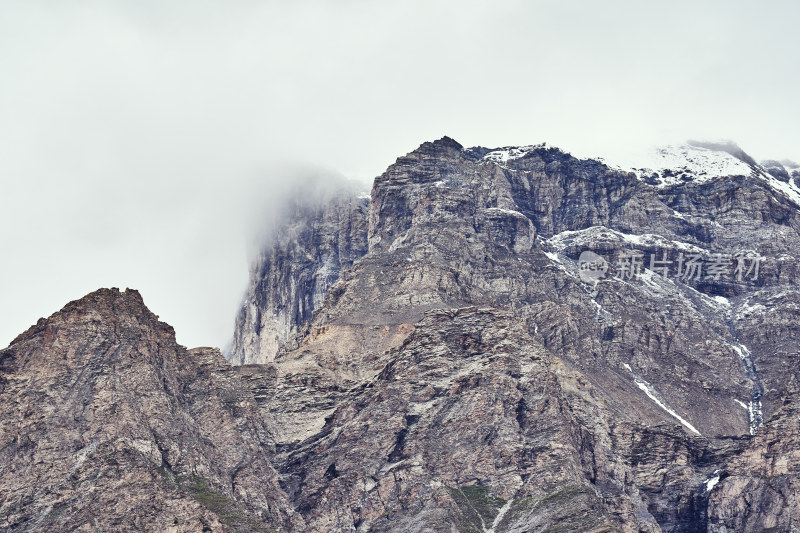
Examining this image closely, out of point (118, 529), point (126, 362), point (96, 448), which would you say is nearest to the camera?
point (118, 529)

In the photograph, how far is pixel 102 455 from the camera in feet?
603

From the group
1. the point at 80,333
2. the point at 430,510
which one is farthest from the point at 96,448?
the point at 430,510

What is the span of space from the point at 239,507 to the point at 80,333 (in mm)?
31200

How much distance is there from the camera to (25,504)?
589 feet

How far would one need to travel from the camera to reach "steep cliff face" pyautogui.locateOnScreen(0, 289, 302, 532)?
176875 millimetres

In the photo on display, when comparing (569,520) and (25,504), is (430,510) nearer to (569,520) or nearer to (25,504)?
(569,520)

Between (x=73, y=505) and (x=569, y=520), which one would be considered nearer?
(x=73, y=505)

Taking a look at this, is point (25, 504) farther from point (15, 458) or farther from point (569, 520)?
point (569, 520)

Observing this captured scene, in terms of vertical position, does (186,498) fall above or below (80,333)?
below

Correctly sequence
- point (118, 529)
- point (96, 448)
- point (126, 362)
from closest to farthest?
point (118, 529) < point (96, 448) < point (126, 362)

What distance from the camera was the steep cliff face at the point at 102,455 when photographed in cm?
17688

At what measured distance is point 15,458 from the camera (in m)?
186

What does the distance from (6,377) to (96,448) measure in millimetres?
18451

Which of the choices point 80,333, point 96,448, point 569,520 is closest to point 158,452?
point 96,448
